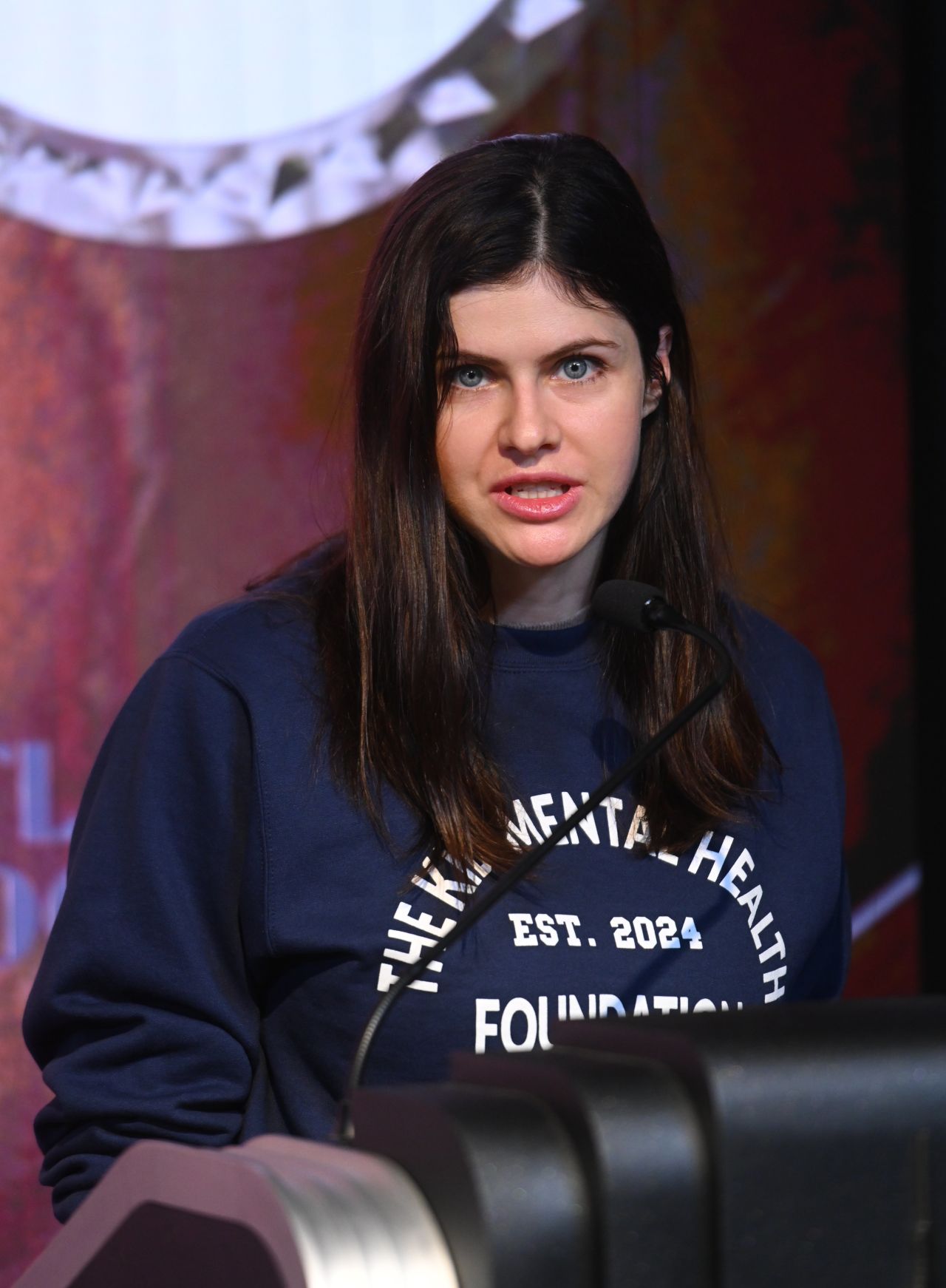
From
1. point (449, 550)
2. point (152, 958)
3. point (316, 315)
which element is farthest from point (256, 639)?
point (316, 315)

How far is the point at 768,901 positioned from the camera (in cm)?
140

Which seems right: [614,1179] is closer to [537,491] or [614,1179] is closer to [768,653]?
[537,491]

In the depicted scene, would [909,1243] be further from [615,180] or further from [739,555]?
[739,555]

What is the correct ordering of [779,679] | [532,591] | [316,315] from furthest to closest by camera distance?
1. [316,315]
2. [779,679]
3. [532,591]

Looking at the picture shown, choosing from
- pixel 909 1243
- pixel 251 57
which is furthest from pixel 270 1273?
pixel 251 57

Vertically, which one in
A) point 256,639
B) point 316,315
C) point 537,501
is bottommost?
point 256,639

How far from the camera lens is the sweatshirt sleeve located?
3.94 ft

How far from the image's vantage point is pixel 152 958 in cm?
121

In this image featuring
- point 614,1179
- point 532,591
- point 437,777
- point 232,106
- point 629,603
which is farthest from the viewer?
point 232,106

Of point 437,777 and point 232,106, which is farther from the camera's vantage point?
point 232,106

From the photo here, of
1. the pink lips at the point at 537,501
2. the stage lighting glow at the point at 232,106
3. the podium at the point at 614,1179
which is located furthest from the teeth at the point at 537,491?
the stage lighting glow at the point at 232,106

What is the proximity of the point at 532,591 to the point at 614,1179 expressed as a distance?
897mm

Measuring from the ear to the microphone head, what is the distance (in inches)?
15.7

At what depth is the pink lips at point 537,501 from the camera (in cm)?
132
